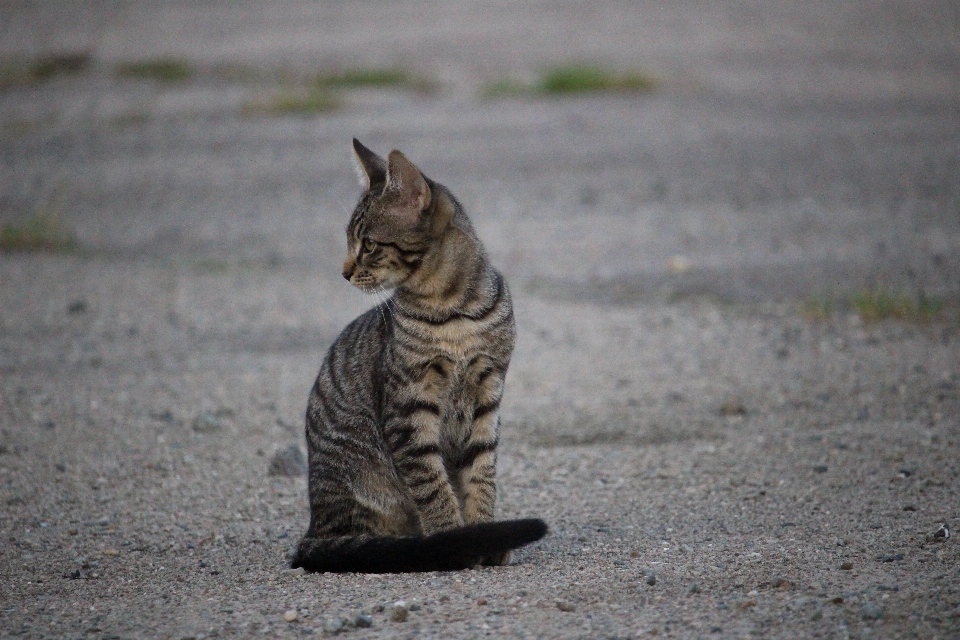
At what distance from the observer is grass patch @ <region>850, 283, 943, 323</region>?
7.77 metres

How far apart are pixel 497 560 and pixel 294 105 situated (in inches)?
517

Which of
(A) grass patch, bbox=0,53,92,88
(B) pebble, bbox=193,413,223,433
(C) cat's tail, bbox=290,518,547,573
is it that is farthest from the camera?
(A) grass patch, bbox=0,53,92,88

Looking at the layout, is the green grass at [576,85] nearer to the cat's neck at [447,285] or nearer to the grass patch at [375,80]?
the grass patch at [375,80]

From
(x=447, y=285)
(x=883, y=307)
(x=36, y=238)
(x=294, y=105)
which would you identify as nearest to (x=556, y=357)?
(x=883, y=307)

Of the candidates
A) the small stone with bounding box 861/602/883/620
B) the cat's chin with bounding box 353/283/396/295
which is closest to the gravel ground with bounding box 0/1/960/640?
the small stone with bounding box 861/602/883/620

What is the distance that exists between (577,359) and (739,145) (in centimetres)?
705

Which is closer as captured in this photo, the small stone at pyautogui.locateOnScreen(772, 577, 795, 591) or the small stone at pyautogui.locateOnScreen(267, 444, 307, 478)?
the small stone at pyautogui.locateOnScreen(772, 577, 795, 591)

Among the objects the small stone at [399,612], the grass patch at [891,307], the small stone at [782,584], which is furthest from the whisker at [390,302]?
the grass patch at [891,307]

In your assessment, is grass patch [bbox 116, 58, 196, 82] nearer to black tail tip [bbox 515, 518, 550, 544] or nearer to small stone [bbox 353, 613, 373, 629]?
black tail tip [bbox 515, 518, 550, 544]

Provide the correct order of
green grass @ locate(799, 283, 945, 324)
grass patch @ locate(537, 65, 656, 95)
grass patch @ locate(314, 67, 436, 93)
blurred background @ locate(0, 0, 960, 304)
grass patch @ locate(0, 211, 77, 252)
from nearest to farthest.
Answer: green grass @ locate(799, 283, 945, 324), blurred background @ locate(0, 0, 960, 304), grass patch @ locate(0, 211, 77, 252), grass patch @ locate(537, 65, 656, 95), grass patch @ locate(314, 67, 436, 93)

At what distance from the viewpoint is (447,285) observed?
4.67 metres

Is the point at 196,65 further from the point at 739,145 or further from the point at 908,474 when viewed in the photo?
the point at 908,474

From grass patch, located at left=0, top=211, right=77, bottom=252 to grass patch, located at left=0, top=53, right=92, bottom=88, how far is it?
992cm

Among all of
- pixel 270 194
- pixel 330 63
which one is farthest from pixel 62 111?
pixel 270 194
